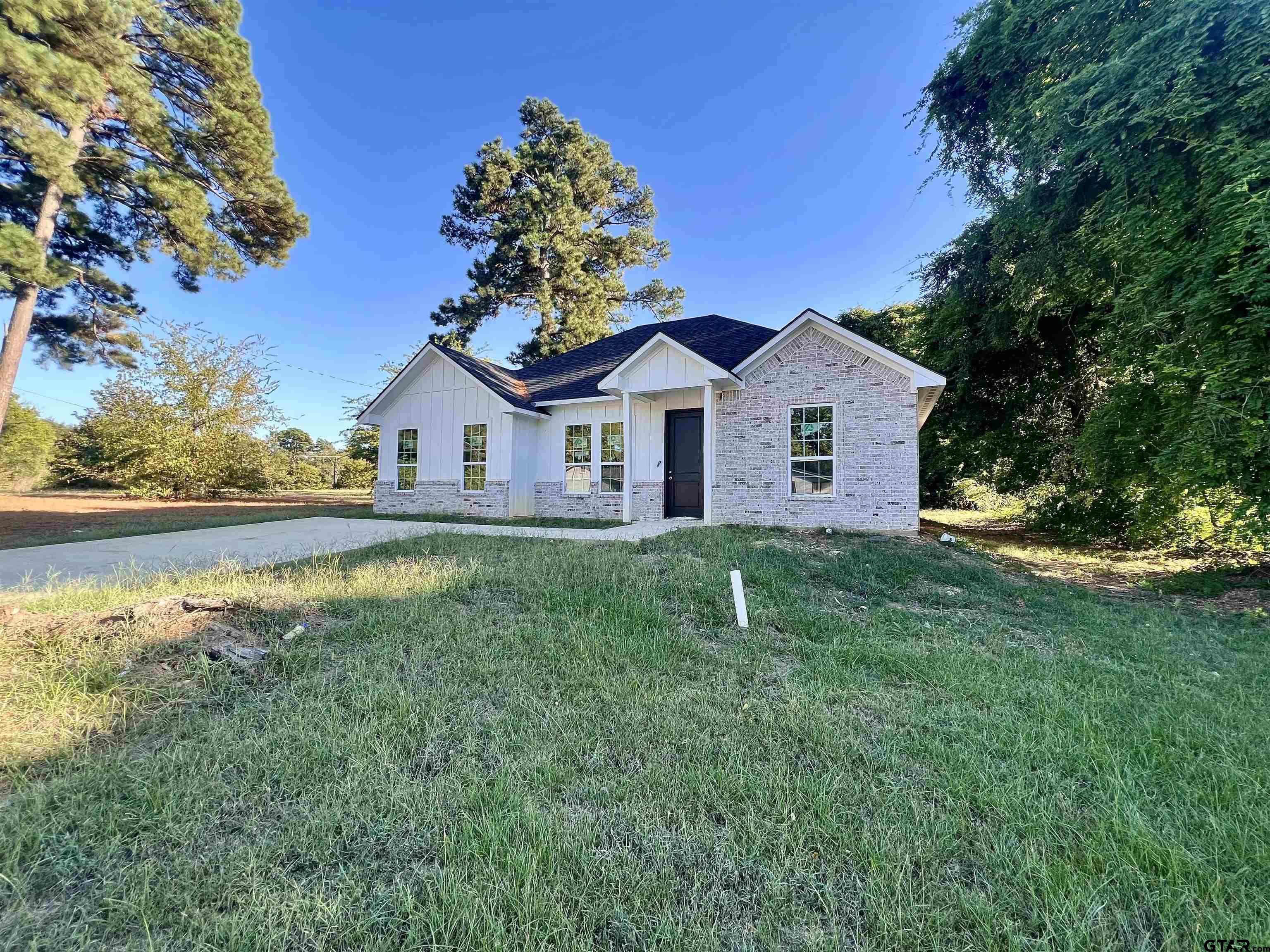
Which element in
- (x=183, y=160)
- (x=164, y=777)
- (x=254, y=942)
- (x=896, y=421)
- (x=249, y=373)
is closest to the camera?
(x=254, y=942)

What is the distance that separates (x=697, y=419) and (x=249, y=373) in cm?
1888

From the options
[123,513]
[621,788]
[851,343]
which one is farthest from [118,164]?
[621,788]

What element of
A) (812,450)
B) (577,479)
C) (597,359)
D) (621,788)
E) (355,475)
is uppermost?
(597,359)

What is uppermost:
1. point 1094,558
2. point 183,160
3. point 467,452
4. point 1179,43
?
point 183,160

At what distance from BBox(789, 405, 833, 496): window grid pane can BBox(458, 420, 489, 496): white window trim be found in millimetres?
7592

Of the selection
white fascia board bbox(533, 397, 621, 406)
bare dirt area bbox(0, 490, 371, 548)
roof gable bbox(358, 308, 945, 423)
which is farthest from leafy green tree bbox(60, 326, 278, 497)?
white fascia board bbox(533, 397, 621, 406)

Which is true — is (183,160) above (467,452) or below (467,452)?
above

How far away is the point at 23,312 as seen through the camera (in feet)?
38.0

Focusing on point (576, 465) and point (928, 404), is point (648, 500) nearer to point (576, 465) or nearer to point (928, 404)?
point (576, 465)

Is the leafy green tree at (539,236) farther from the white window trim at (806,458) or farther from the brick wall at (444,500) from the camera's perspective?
the white window trim at (806,458)

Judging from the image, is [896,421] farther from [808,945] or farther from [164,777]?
[164,777]

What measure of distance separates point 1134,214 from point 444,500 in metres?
14.3

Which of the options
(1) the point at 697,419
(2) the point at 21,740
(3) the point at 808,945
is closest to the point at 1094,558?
(1) the point at 697,419

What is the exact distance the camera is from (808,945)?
144 cm
